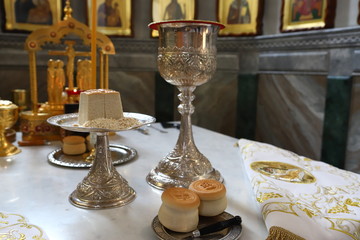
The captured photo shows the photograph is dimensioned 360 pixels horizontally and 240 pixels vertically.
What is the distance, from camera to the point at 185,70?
855 millimetres

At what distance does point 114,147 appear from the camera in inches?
49.8

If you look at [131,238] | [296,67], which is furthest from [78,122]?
[296,67]

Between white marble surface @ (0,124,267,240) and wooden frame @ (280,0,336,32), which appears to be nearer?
white marble surface @ (0,124,267,240)

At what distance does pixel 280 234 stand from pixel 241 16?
2236 millimetres

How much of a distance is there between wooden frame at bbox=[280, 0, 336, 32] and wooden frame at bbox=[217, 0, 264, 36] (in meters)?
0.20

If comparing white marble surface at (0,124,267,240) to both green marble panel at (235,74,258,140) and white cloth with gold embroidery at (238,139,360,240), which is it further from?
green marble panel at (235,74,258,140)

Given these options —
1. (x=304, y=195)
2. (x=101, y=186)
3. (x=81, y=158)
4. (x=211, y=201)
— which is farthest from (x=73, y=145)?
(x=304, y=195)

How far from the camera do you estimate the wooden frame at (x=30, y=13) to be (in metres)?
2.25

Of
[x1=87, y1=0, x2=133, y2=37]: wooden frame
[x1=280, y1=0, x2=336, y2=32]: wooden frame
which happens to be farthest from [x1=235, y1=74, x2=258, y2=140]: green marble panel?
[x1=87, y1=0, x2=133, y2=37]: wooden frame

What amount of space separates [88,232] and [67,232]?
40 millimetres

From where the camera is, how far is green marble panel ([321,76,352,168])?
2047 millimetres

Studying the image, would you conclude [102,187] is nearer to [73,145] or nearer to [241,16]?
[73,145]

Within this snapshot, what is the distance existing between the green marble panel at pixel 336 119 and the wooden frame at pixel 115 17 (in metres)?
1.50

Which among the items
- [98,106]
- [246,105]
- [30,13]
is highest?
[30,13]
